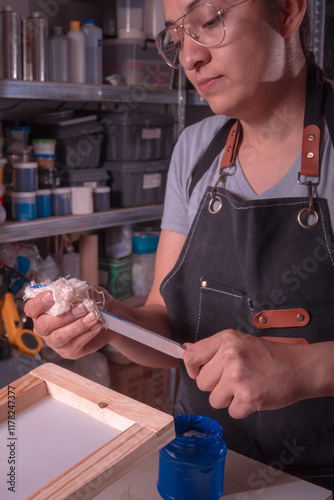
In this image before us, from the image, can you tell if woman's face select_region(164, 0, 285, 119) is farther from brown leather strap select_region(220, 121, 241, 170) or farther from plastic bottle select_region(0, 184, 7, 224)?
plastic bottle select_region(0, 184, 7, 224)

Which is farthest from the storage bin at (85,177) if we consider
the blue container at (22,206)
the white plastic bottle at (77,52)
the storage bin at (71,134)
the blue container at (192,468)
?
the blue container at (192,468)

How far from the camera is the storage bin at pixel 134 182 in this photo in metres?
2.44

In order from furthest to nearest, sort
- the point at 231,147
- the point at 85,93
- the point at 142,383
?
the point at 142,383 < the point at 85,93 < the point at 231,147

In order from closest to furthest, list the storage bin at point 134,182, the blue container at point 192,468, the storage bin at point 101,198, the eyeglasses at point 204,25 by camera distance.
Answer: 1. the blue container at point 192,468
2. the eyeglasses at point 204,25
3. the storage bin at point 101,198
4. the storage bin at point 134,182

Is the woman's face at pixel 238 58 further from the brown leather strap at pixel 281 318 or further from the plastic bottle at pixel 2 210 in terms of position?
the plastic bottle at pixel 2 210

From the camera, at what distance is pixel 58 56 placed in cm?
212

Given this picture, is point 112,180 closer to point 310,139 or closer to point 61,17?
point 61,17

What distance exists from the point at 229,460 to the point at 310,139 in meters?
0.61

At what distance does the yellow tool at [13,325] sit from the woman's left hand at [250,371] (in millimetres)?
1137

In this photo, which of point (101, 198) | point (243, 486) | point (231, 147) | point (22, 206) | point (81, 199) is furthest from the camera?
point (101, 198)

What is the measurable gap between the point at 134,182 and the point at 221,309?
4.72 feet

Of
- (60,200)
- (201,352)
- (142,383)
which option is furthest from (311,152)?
(142,383)

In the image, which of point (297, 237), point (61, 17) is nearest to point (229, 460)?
point (297, 237)

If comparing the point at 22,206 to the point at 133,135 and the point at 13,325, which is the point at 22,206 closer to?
the point at 13,325
